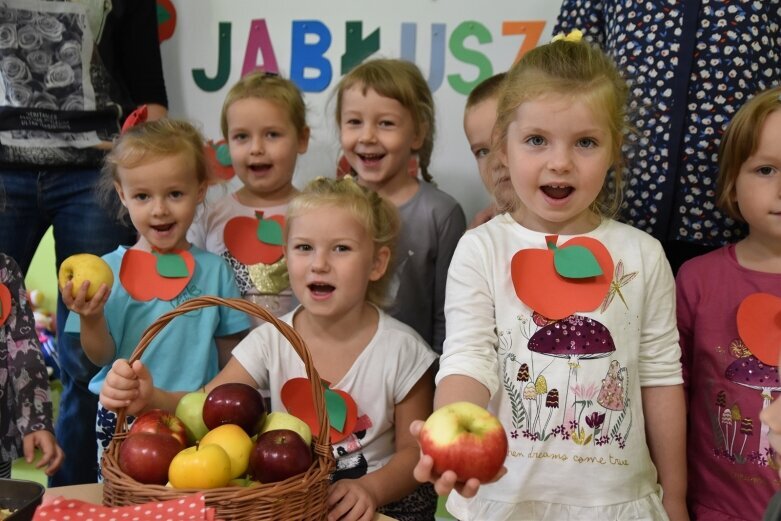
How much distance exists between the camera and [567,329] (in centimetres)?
129

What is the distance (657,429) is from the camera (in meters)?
1.37

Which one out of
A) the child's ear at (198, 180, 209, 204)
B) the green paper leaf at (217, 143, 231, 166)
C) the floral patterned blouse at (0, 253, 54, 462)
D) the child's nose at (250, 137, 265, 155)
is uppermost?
the child's nose at (250, 137, 265, 155)

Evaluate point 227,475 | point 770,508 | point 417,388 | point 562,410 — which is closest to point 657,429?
point 562,410

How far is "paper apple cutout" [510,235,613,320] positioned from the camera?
1.29 m

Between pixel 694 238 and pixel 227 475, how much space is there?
1.11 metres

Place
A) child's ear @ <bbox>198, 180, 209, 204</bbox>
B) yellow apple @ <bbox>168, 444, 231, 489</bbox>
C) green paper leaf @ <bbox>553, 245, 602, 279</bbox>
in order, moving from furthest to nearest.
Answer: child's ear @ <bbox>198, 180, 209, 204</bbox>, green paper leaf @ <bbox>553, 245, 602, 279</bbox>, yellow apple @ <bbox>168, 444, 231, 489</bbox>

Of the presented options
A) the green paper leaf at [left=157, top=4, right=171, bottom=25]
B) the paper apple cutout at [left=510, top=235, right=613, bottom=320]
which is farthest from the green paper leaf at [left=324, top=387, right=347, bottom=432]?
the green paper leaf at [left=157, top=4, right=171, bottom=25]

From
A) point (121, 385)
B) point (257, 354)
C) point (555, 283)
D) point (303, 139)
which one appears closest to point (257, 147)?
point (303, 139)

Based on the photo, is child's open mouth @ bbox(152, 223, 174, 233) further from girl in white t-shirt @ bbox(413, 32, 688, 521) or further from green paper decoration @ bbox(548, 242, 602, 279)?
green paper decoration @ bbox(548, 242, 602, 279)

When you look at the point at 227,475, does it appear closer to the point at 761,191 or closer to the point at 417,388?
the point at 417,388

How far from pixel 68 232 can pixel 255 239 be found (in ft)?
1.69

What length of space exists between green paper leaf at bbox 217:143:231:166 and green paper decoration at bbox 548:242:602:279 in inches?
54.4

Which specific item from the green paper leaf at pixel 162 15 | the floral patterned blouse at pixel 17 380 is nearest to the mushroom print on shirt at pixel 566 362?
the floral patterned blouse at pixel 17 380

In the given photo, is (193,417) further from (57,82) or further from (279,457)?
(57,82)
